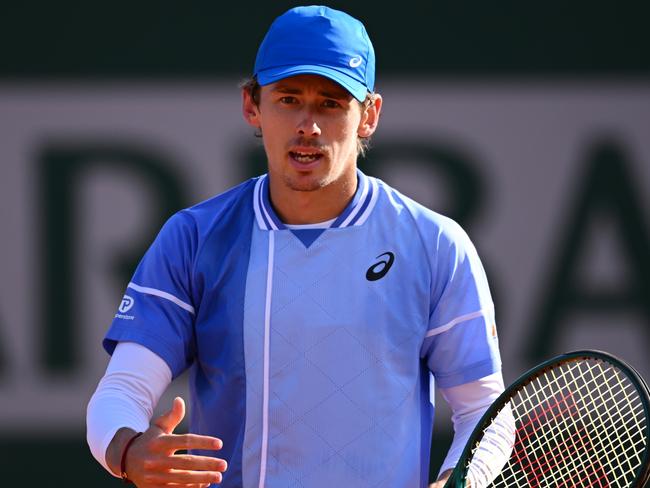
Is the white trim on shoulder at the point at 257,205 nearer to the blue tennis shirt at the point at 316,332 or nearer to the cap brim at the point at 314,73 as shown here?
the blue tennis shirt at the point at 316,332

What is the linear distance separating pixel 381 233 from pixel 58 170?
2914mm

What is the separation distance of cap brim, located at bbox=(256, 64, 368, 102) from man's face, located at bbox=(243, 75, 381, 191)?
0.02 metres

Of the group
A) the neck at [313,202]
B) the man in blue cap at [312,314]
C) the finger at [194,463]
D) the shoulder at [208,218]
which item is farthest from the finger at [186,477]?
the neck at [313,202]

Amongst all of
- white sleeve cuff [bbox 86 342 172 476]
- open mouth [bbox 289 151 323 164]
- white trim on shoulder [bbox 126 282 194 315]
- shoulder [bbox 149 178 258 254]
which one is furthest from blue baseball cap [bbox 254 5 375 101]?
white sleeve cuff [bbox 86 342 172 476]

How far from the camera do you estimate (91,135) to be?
5562 millimetres

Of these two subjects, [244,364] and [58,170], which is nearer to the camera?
[244,364]

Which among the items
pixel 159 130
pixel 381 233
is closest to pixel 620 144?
pixel 159 130

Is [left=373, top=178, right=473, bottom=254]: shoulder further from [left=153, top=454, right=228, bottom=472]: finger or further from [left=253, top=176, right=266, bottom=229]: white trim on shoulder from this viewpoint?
[left=153, top=454, right=228, bottom=472]: finger

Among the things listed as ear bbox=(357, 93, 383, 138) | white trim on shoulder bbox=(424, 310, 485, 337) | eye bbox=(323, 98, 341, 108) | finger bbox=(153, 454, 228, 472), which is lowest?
finger bbox=(153, 454, 228, 472)

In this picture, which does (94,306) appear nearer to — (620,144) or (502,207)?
(502,207)

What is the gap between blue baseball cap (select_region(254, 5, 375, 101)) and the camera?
2.84 m

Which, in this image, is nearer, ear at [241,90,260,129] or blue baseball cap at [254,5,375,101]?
blue baseball cap at [254,5,375,101]

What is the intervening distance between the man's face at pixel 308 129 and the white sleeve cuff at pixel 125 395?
→ 19.1 inches

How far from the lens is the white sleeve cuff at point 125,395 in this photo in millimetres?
2686
